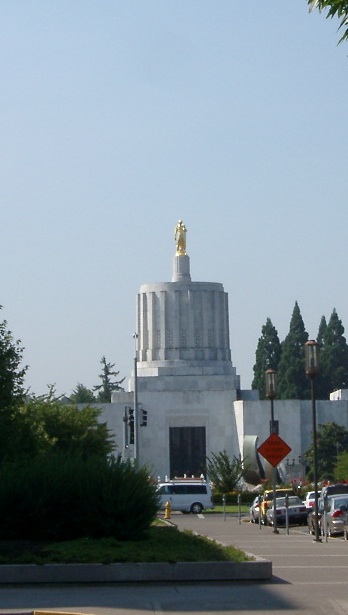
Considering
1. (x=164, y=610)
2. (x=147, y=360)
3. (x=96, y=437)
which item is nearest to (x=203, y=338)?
(x=147, y=360)

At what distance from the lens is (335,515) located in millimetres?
31109

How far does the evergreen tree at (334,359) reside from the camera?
4577 inches

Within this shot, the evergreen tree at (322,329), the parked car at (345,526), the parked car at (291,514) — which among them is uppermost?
the evergreen tree at (322,329)

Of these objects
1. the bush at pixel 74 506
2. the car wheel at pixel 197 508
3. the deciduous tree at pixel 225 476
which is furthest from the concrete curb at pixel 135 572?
the deciduous tree at pixel 225 476

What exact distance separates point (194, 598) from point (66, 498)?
572cm

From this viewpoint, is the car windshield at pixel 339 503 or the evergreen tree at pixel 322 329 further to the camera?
the evergreen tree at pixel 322 329

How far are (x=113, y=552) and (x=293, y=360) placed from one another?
94198 millimetres

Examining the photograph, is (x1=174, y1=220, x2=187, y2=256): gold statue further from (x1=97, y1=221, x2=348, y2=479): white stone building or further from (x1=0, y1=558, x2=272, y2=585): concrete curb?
(x1=0, y1=558, x2=272, y2=585): concrete curb

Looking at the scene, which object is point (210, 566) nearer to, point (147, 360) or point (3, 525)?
point (3, 525)

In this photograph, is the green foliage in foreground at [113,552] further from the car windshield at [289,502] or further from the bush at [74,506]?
the car windshield at [289,502]

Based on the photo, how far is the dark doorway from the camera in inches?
3622

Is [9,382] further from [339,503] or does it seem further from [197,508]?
[197,508]

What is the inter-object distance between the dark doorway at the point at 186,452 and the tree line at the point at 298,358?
19480 millimetres

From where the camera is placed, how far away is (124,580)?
1675 centimetres
